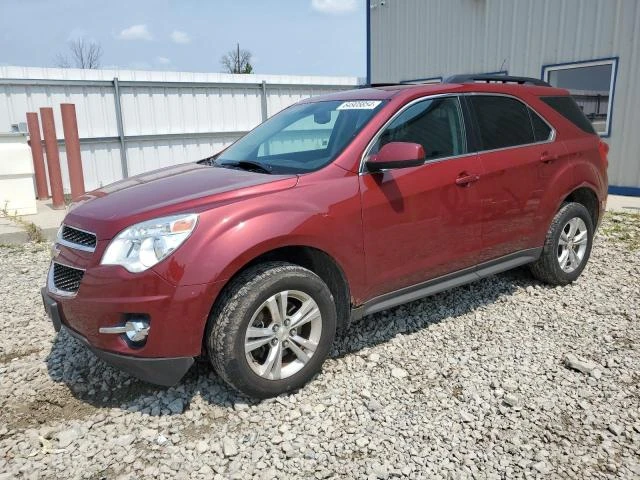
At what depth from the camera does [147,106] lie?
1195 centimetres

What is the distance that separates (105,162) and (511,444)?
11010 mm

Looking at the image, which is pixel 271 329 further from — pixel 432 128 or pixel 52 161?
pixel 52 161

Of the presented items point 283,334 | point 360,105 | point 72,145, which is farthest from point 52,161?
point 283,334

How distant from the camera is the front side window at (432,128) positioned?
3525 mm

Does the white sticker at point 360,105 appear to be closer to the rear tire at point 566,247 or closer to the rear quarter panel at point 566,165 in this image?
the rear quarter panel at point 566,165

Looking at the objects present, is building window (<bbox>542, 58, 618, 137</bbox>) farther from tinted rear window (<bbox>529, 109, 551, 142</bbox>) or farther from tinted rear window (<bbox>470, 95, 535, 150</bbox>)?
tinted rear window (<bbox>470, 95, 535, 150</bbox>)

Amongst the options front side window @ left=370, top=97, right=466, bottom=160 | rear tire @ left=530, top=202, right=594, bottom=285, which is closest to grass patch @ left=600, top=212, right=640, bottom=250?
rear tire @ left=530, top=202, right=594, bottom=285

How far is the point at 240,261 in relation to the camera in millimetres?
2773

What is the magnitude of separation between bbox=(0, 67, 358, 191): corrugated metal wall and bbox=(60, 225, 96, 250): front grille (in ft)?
28.4

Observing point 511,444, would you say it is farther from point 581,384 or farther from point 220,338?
point 220,338

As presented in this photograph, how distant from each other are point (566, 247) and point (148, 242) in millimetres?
3736

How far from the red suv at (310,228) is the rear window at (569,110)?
0.13 ft

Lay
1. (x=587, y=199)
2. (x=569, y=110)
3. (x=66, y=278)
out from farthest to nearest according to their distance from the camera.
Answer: (x=587, y=199), (x=569, y=110), (x=66, y=278)

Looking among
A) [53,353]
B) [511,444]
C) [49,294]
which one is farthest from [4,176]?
[511,444]
